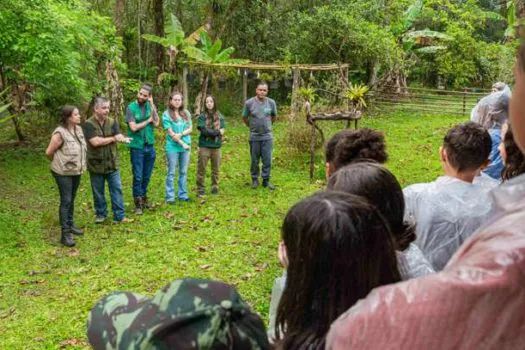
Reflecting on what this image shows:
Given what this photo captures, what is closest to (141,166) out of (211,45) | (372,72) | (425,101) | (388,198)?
(388,198)

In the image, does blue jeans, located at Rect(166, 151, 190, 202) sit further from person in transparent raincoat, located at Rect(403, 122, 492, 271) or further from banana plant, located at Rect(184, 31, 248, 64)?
banana plant, located at Rect(184, 31, 248, 64)

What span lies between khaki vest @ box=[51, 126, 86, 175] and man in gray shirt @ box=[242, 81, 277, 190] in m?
2.97

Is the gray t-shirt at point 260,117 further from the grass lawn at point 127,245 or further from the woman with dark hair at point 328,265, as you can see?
the woman with dark hair at point 328,265

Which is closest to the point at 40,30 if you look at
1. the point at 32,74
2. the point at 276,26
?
the point at 32,74

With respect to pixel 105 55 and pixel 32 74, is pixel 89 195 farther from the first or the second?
pixel 105 55

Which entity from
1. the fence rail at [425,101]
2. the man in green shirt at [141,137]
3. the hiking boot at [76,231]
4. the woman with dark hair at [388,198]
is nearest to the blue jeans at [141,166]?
the man in green shirt at [141,137]

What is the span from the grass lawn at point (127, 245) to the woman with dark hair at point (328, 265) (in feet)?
11.1

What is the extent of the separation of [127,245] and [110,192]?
894 millimetres

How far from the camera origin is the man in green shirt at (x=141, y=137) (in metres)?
7.07

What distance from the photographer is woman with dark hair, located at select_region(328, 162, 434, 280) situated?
207 cm

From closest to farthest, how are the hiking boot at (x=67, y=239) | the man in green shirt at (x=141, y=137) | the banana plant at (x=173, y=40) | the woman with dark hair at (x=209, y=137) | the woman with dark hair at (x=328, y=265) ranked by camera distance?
the woman with dark hair at (x=328, y=265)
the hiking boot at (x=67, y=239)
the man in green shirt at (x=141, y=137)
the woman with dark hair at (x=209, y=137)
the banana plant at (x=173, y=40)

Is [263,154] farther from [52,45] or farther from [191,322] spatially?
[191,322]

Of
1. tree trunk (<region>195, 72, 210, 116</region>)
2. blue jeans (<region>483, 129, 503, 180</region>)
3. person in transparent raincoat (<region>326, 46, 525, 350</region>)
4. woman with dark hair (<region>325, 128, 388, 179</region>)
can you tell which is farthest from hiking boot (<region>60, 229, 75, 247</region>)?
tree trunk (<region>195, 72, 210, 116</region>)

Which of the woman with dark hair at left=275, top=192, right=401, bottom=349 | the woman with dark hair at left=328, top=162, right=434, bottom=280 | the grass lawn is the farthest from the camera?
the grass lawn
